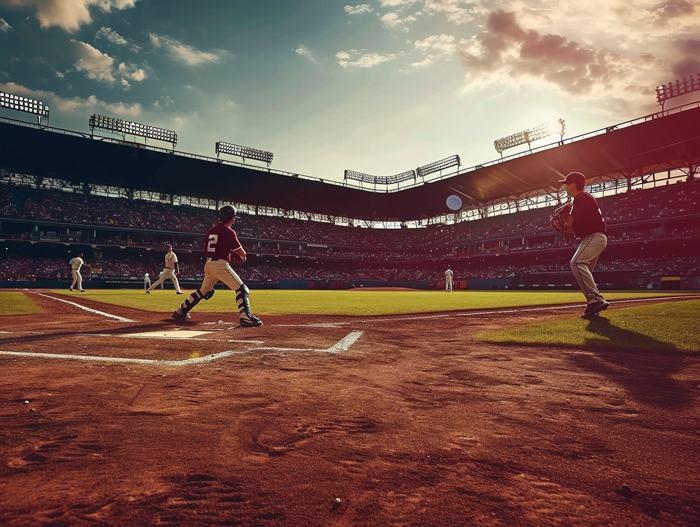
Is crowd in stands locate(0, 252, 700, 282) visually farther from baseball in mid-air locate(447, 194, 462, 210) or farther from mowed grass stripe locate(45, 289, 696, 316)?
mowed grass stripe locate(45, 289, 696, 316)

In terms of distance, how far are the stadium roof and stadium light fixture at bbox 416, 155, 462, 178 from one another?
4115 millimetres

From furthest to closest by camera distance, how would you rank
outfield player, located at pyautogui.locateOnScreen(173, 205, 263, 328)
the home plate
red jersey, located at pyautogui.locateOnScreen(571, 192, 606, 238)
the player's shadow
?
outfield player, located at pyautogui.locateOnScreen(173, 205, 263, 328), red jersey, located at pyautogui.locateOnScreen(571, 192, 606, 238), the home plate, the player's shadow

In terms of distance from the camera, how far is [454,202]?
167 ft

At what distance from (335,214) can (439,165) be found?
53.8 ft

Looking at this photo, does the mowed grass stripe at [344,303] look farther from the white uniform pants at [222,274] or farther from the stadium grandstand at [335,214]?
the stadium grandstand at [335,214]

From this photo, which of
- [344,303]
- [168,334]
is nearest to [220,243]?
[168,334]

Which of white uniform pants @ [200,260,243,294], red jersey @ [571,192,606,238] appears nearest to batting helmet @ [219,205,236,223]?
white uniform pants @ [200,260,243,294]

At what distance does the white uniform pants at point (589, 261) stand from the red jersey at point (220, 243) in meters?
5.65

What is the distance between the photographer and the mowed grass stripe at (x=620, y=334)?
4.25 m

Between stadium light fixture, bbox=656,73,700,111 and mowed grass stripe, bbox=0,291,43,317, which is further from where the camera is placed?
stadium light fixture, bbox=656,73,700,111

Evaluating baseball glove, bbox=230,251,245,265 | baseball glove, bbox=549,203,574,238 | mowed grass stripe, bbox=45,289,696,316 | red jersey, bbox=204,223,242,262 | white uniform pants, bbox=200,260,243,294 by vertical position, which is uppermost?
baseball glove, bbox=549,203,574,238

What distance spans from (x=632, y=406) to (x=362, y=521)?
1986mm

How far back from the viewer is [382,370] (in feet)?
10.4

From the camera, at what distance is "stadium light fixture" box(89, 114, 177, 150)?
1515 inches
